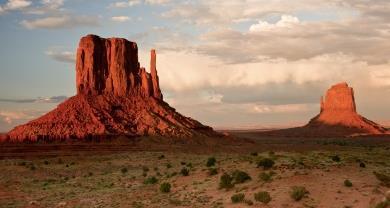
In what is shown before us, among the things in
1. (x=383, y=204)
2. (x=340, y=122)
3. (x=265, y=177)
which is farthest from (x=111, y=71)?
(x=340, y=122)

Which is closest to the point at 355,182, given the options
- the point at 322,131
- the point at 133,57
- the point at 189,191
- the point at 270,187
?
the point at 270,187

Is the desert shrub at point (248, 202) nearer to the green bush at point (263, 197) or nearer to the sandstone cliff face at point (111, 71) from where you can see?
the green bush at point (263, 197)

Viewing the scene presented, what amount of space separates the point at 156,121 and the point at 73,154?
28344mm

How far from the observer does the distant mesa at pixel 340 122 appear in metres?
176

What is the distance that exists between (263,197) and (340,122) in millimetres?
169152

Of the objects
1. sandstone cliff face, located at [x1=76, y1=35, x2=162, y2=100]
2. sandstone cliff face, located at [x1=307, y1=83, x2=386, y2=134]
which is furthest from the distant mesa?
sandstone cliff face, located at [x1=76, y1=35, x2=162, y2=100]

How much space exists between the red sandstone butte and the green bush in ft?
236

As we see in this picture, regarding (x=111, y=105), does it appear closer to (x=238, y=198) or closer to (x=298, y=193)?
(x=238, y=198)

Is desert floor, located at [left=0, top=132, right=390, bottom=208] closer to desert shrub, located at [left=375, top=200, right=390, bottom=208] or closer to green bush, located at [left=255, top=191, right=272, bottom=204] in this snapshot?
desert shrub, located at [left=375, top=200, right=390, bottom=208]

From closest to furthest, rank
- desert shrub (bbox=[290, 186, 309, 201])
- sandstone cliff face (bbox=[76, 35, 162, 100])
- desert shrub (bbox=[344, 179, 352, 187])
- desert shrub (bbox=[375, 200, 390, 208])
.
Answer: desert shrub (bbox=[375, 200, 390, 208]) → desert shrub (bbox=[290, 186, 309, 201]) → desert shrub (bbox=[344, 179, 352, 187]) → sandstone cliff face (bbox=[76, 35, 162, 100])

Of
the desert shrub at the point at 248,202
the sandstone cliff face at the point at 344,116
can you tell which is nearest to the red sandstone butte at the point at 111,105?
the desert shrub at the point at 248,202

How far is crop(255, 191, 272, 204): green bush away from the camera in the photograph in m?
25.0

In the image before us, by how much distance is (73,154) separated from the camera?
78.6m

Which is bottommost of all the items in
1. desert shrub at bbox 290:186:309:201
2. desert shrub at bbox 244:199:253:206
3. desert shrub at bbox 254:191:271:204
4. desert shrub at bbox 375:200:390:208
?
desert shrub at bbox 244:199:253:206
